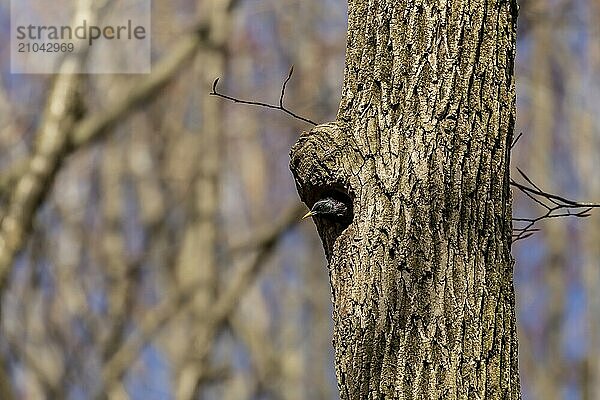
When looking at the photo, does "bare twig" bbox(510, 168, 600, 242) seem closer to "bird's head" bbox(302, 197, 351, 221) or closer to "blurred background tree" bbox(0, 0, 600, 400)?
"bird's head" bbox(302, 197, 351, 221)

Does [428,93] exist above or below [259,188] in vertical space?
below

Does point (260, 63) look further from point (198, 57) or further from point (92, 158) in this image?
point (198, 57)

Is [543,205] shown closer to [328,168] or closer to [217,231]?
[328,168]

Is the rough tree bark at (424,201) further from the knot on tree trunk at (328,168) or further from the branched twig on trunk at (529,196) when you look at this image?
the branched twig on trunk at (529,196)

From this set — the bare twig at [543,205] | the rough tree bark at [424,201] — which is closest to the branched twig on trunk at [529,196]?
the bare twig at [543,205]

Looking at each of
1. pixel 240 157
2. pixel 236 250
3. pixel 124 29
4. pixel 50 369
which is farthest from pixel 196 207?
pixel 240 157
